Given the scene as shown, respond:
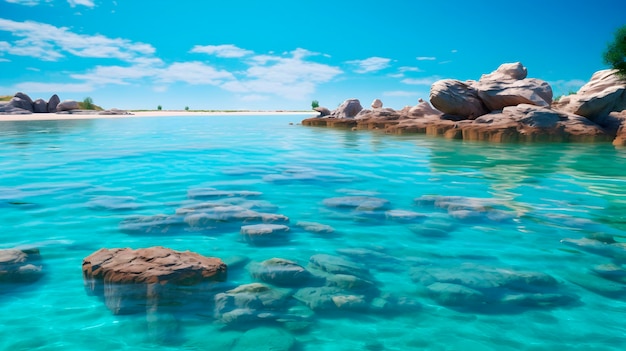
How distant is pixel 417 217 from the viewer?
5.61 metres

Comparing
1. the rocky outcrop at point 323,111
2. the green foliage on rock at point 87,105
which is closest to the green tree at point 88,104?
the green foliage on rock at point 87,105

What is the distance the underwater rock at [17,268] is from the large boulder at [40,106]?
49.9 metres

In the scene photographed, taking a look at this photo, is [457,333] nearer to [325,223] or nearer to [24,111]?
Answer: [325,223]

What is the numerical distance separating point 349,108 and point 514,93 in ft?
46.4

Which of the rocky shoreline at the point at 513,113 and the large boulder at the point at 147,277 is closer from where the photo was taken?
the large boulder at the point at 147,277

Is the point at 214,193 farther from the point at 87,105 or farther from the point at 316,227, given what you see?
the point at 87,105

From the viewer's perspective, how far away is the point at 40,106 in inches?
1800

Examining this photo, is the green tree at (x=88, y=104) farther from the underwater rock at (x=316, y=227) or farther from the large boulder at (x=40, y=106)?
the underwater rock at (x=316, y=227)

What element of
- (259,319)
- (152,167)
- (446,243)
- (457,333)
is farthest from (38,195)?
(457,333)

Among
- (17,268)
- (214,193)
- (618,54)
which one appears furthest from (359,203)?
(618,54)

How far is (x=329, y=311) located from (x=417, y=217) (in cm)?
284

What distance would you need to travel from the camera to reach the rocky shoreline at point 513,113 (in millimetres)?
17062

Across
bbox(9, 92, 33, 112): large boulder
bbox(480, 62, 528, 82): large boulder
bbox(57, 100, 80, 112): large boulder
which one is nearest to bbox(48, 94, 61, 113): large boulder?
bbox(57, 100, 80, 112): large boulder

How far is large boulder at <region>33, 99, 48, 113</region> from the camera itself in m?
45.4
